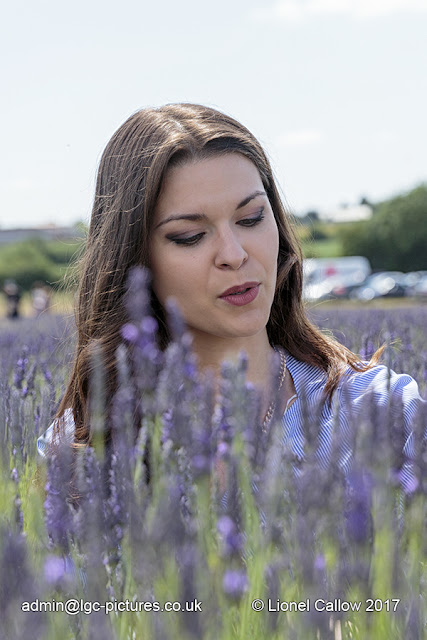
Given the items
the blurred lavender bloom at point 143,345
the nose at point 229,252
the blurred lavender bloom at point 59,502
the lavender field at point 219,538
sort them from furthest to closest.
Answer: the nose at point 229,252, the blurred lavender bloom at point 143,345, the blurred lavender bloom at point 59,502, the lavender field at point 219,538

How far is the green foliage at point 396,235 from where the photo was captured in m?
52.7

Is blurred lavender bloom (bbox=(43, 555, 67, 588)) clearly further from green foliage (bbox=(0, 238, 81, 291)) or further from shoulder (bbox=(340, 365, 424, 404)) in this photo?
green foliage (bbox=(0, 238, 81, 291))

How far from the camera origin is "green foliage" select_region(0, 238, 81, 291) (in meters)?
58.5

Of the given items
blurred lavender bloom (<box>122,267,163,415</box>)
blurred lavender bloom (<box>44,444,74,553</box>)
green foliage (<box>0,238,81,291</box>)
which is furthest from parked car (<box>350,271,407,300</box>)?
blurred lavender bloom (<box>44,444,74,553</box>)

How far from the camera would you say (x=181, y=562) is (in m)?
0.86

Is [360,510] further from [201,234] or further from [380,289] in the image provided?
[380,289]

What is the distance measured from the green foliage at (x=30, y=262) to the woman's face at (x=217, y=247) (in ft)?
180

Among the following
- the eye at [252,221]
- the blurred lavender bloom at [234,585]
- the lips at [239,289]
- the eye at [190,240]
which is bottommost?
the lips at [239,289]

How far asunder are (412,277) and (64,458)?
38611mm

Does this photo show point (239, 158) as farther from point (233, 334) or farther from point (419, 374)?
point (419, 374)

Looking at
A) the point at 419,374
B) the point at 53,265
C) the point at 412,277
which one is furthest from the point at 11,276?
the point at 419,374

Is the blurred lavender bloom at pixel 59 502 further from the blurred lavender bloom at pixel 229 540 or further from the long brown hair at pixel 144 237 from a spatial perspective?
the long brown hair at pixel 144 237

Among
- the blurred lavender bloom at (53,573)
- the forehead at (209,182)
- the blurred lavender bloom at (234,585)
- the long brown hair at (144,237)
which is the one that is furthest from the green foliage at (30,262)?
the blurred lavender bloom at (234,585)

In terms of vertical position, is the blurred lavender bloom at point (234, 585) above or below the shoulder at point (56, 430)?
above
